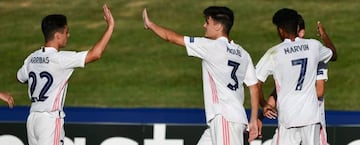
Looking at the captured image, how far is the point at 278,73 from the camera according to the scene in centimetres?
1097

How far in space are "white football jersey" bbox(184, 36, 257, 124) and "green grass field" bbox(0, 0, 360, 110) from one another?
29.3 ft

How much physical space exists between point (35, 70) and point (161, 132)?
2.08m

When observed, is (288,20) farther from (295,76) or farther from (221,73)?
(221,73)

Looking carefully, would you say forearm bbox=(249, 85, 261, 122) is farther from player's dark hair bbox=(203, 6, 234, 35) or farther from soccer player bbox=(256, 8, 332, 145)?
player's dark hair bbox=(203, 6, 234, 35)

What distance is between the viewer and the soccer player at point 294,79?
35.7 ft

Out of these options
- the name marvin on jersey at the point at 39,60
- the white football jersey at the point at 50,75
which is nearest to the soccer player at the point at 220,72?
the white football jersey at the point at 50,75

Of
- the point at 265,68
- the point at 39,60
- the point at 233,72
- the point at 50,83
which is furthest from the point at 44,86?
the point at 265,68

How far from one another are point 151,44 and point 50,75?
504 inches

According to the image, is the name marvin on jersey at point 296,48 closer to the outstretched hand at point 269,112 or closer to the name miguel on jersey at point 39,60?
the outstretched hand at point 269,112

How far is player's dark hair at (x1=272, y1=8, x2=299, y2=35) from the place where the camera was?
1084 cm

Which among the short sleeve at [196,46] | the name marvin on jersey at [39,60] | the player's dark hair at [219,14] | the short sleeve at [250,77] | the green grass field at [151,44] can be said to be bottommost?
the green grass field at [151,44]

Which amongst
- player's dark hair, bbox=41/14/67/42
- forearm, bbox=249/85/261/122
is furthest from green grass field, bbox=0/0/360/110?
forearm, bbox=249/85/261/122

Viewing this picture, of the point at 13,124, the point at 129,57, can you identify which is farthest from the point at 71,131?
the point at 129,57

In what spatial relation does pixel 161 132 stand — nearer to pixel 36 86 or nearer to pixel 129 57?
pixel 36 86
